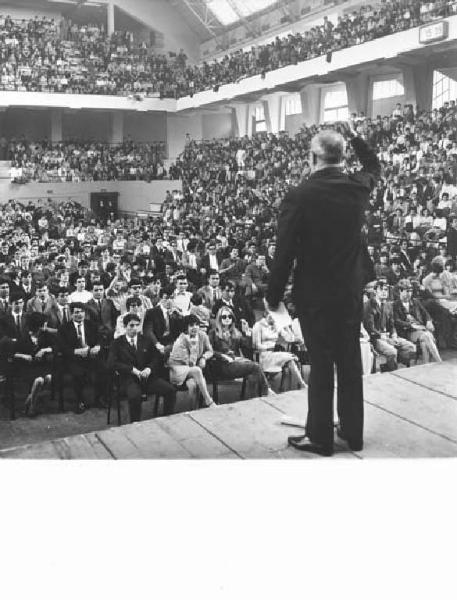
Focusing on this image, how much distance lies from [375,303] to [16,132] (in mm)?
19295

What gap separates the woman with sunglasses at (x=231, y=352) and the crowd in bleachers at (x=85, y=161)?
1538cm

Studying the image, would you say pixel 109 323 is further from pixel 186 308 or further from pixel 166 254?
pixel 166 254

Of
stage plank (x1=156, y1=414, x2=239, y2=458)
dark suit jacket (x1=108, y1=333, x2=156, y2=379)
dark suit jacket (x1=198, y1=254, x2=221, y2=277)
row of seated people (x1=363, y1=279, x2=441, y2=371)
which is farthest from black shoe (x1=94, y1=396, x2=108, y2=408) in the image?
dark suit jacket (x1=198, y1=254, x2=221, y2=277)

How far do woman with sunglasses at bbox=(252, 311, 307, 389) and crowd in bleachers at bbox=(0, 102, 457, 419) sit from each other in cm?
1

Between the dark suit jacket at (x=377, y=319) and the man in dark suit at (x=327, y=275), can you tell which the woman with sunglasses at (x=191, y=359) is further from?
the man in dark suit at (x=327, y=275)

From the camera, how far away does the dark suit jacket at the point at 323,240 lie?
8.13ft

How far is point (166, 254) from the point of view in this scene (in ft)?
34.4

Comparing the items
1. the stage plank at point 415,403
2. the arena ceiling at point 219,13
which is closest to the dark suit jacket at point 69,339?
the stage plank at point 415,403

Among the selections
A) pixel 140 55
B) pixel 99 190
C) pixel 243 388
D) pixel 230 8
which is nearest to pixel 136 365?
pixel 243 388

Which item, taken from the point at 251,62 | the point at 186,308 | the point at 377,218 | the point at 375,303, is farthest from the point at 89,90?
the point at 375,303

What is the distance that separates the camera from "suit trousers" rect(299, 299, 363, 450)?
103 inches

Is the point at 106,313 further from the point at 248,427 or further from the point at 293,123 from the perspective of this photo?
the point at 293,123

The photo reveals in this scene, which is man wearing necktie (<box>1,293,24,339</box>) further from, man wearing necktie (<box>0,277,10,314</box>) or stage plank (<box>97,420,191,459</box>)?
stage plank (<box>97,420,191,459</box>)
